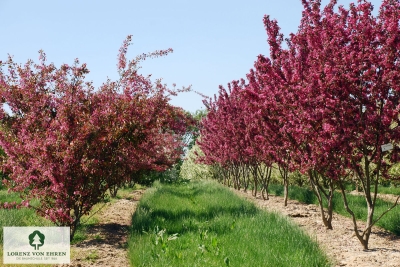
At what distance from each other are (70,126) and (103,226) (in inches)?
109

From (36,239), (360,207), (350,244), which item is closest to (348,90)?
(350,244)

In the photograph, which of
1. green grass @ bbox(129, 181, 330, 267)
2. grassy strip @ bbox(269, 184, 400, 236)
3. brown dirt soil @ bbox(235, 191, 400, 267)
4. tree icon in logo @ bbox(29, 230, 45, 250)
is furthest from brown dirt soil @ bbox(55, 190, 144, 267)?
grassy strip @ bbox(269, 184, 400, 236)

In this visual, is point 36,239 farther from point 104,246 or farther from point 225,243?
point 225,243

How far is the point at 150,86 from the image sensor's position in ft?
33.0

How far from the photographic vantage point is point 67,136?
711 cm

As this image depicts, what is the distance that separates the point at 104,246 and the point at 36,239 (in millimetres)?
1211

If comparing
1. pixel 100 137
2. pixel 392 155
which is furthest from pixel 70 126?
pixel 392 155

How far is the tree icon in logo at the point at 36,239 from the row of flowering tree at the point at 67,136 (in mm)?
363

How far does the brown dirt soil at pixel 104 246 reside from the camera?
597 centimetres

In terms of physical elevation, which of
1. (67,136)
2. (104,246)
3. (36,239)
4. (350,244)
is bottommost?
(350,244)

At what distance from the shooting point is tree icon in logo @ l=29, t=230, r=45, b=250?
6.70 metres

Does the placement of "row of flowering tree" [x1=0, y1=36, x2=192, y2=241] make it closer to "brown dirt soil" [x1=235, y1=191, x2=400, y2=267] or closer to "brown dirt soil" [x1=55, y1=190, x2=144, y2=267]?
"brown dirt soil" [x1=55, y1=190, x2=144, y2=267]

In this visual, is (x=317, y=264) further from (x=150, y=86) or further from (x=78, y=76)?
(x=150, y=86)

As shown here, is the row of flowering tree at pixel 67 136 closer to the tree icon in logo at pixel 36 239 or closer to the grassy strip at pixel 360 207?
the tree icon in logo at pixel 36 239
